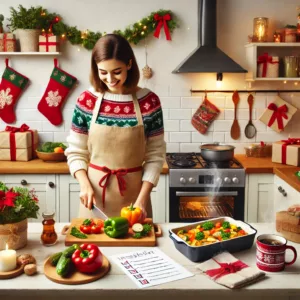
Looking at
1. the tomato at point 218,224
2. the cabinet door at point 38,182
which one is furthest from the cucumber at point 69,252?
the cabinet door at point 38,182

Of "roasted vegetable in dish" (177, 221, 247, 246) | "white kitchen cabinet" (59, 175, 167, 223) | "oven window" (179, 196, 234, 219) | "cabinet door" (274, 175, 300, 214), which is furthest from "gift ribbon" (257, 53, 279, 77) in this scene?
"roasted vegetable in dish" (177, 221, 247, 246)

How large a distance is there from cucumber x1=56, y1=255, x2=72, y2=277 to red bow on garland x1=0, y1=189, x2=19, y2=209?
366 mm

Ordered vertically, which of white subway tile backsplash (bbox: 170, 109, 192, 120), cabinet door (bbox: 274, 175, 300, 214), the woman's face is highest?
the woman's face

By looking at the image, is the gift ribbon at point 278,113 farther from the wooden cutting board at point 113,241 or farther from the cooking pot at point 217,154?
the wooden cutting board at point 113,241

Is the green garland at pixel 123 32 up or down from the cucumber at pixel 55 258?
up

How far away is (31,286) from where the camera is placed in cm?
183

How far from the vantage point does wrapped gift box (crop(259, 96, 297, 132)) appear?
4781 millimetres

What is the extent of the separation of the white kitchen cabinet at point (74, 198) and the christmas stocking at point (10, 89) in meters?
1.00

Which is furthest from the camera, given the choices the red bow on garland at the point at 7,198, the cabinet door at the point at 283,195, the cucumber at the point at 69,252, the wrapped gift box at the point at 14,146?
the wrapped gift box at the point at 14,146

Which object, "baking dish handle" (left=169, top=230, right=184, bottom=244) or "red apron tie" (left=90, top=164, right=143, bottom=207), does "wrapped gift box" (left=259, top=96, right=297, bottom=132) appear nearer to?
"red apron tie" (left=90, top=164, right=143, bottom=207)

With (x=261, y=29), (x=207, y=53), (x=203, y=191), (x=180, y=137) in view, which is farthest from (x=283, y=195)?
(x=261, y=29)

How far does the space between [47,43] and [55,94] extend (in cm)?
48

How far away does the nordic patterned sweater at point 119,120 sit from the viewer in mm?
2812

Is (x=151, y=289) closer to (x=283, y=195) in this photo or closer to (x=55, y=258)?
(x=55, y=258)
